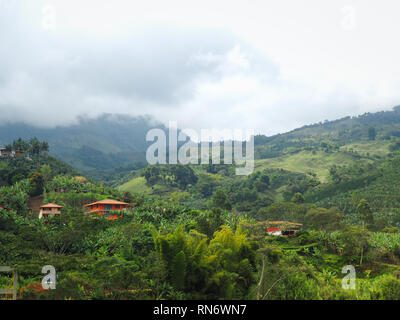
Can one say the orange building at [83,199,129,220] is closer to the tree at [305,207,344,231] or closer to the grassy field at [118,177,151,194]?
the tree at [305,207,344,231]

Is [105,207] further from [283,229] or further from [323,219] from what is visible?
[323,219]

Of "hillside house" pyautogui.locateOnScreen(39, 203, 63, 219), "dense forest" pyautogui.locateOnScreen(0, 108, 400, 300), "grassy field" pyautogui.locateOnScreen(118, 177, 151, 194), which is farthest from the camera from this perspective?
"grassy field" pyautogui.locateOnScreen(118, 177, 151, 194)

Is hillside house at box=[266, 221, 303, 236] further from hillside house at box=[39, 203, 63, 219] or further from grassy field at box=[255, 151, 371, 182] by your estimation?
grassy field at box=[255, 151, 371, 182]

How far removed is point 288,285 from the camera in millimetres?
20938

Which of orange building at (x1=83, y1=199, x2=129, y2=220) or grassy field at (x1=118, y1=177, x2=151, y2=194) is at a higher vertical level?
grassy field at (x1=118, y1=177, x2=151, y2=194)

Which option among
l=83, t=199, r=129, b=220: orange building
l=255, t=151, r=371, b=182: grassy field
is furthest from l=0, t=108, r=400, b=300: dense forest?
l=255, t=151, r=371, b=182: grassy field

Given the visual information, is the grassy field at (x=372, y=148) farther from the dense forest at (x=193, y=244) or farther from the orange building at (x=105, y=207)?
the orange building at (x=105, y=207)

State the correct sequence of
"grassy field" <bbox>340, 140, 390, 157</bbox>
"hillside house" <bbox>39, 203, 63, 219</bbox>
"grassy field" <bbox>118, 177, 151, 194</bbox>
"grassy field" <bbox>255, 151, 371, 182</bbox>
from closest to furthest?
"hillside house" <bbox>39, 203, 63, 219</bbox> < "grassy field" <bbox>118, 177, 151, 194</bbox> < "grassy field" <bbox>255, 151, 371, 182</bbox> < "grassy field" <bbox>340, 140, 390, 157</bbox>

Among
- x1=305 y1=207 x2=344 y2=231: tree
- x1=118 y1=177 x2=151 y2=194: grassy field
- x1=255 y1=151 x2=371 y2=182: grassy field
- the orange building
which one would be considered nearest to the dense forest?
x1=305 y1=207 x2=344 y2=231: tree

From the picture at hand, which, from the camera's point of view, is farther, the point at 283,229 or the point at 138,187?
the point at 138,187

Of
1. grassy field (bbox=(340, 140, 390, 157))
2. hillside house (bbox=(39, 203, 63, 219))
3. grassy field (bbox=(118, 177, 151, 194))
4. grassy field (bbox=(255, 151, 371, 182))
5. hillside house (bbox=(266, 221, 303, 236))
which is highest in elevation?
grassy field (bbox=(340, 140, 390, 157))

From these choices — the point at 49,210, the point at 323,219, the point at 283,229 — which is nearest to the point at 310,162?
the point at 323,219

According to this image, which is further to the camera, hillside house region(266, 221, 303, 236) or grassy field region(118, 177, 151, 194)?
grassy field region(118, 177, 151, 194)
